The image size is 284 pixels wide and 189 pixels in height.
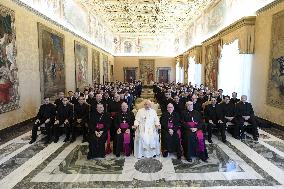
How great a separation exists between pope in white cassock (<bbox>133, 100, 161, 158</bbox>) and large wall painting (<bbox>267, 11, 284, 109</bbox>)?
478 cm

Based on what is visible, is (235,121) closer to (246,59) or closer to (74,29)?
(246,59)

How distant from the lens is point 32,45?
9.66 meters

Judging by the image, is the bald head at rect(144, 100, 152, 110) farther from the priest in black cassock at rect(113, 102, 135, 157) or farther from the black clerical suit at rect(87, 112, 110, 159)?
the black clerical suit at rect(87, 112, 110, 159)

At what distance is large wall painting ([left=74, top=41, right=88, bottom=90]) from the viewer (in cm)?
1549

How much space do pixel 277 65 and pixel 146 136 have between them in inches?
218

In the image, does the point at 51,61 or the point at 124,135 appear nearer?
the point at 124,135

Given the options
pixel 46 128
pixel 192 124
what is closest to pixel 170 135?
pixel 192 124

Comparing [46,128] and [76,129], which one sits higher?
[46,128]

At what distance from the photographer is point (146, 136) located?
632cm

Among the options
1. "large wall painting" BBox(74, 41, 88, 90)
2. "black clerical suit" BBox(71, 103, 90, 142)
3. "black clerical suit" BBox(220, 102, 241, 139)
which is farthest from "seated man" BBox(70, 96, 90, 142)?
"large wall painting" BBox(74, 41, 88, 90)

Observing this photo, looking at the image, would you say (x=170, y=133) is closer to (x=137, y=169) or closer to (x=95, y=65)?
(x=137, y=169)

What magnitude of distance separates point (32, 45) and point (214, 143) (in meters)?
7.33

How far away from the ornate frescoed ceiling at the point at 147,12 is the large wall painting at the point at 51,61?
4.60 metres

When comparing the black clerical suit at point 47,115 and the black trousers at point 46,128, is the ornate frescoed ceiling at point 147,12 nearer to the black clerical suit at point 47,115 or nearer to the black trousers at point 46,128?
the black clerical suit at point 47,115
